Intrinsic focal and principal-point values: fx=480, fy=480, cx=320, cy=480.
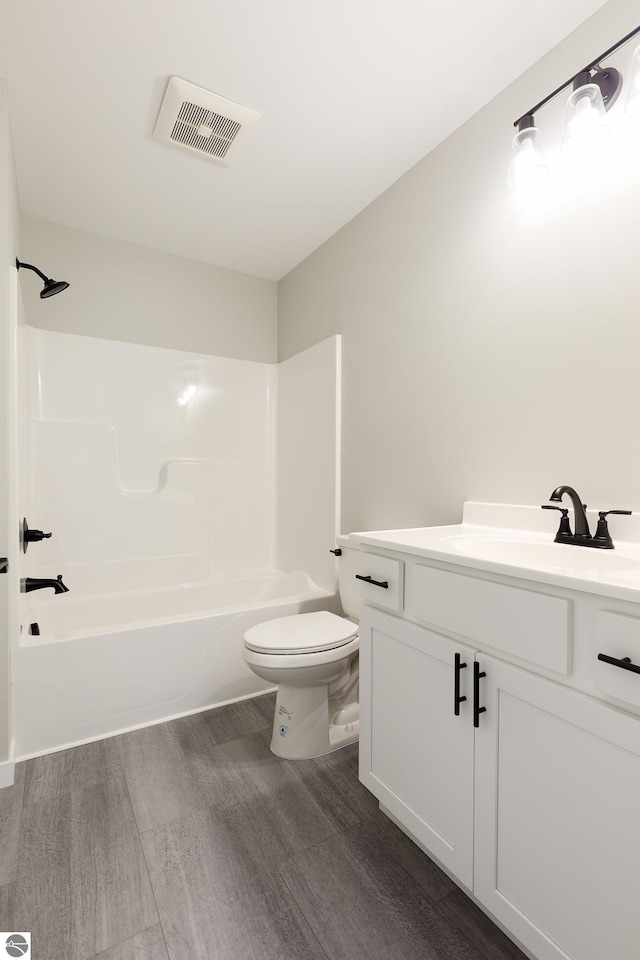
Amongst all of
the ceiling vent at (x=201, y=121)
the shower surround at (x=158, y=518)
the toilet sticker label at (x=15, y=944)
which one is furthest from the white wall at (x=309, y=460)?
the toilet sticker label at (x=15, y=944)

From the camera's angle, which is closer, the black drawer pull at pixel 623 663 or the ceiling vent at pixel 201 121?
the black drawer pull at pixel 623 663

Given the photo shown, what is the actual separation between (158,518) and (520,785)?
232cm

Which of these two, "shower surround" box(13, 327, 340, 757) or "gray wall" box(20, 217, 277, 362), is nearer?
"shower surround" box(13, 327, 340, 757)

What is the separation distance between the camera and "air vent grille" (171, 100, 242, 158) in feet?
5.70

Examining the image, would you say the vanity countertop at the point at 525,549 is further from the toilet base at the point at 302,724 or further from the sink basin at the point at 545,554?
the toilet base at the point at 302,724

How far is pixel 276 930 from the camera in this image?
1133mm

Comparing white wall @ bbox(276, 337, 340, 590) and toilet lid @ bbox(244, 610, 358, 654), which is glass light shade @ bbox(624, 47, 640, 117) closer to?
white wall @ bbox(276, 337, 340, 590)

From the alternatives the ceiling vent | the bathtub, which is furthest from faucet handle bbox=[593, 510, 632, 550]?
the ceiling vent

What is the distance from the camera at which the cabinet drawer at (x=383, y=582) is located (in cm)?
132

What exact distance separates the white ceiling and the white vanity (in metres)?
1.50

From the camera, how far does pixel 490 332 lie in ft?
5.50

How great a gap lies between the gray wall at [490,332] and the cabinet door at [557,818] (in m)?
0.65

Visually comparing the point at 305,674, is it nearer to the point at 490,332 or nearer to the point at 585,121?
the point at 490,332

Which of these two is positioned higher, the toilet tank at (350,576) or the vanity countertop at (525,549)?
the vanity countertop at (525,549)
